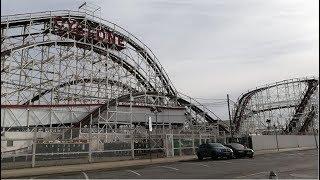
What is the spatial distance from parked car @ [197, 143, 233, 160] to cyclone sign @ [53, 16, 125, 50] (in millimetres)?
23170

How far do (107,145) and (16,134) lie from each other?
401 inches

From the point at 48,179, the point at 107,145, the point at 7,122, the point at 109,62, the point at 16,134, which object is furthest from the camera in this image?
the point at 109,62

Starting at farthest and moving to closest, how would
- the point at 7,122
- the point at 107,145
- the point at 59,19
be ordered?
the point at 59,19 < the point at 7,122 < the point at 107,145

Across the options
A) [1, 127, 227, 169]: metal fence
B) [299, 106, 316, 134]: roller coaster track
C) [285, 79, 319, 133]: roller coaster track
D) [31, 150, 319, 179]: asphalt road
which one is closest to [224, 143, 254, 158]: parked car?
[1, 127, 227, 169]: metal fence

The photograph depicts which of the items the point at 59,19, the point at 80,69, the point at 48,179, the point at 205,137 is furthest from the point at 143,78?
the point at 48,179

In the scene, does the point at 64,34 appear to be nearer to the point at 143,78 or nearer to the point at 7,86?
the point at 7,86

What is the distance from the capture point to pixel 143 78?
181 ft

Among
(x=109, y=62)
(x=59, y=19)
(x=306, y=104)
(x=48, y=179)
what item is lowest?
(x=48, y=179)

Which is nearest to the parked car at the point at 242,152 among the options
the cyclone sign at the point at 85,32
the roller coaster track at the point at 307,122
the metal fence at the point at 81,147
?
the metal fence at the point at 81,147

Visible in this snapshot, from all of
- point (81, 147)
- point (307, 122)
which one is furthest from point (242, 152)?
point (307, 122)

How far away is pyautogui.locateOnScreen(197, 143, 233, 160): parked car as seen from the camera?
29906mm

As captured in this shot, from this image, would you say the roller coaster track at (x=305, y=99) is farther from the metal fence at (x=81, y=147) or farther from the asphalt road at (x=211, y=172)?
the asphalt road at (x=211, y=172)

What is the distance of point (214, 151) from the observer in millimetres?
29875

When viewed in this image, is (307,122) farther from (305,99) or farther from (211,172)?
(211,172)
